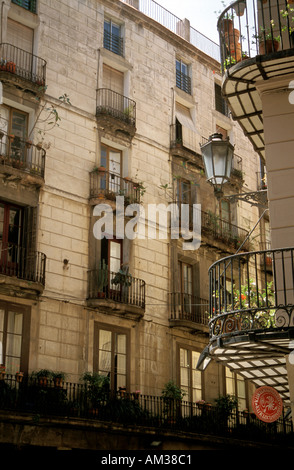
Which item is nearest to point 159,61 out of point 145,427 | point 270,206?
point 145,427

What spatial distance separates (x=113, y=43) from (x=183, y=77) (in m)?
4.24

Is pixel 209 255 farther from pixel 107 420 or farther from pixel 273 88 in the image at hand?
pixel 273 88

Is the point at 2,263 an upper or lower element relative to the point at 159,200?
lower

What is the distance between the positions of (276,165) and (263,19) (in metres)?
2.63

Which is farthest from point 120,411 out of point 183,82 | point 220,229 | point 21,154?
point 183,82

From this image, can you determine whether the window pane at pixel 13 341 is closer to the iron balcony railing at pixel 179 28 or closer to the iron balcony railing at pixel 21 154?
the iron balcony railing at pixel 21 154

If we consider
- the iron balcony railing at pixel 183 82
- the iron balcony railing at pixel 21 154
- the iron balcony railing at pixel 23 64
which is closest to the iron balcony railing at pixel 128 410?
the iron balcony railing at pixel 21 154

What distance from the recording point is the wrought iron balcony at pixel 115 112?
982 inches

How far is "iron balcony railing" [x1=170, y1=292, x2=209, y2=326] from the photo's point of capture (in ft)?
84.3

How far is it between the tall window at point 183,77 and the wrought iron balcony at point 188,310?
8883 millimetres

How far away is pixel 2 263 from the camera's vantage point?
2100 centimetres

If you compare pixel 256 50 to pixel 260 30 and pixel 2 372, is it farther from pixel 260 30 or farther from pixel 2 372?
pixel 2 372

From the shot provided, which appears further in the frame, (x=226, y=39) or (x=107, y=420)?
(x=107, y=420)

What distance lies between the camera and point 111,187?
80.4 feet
